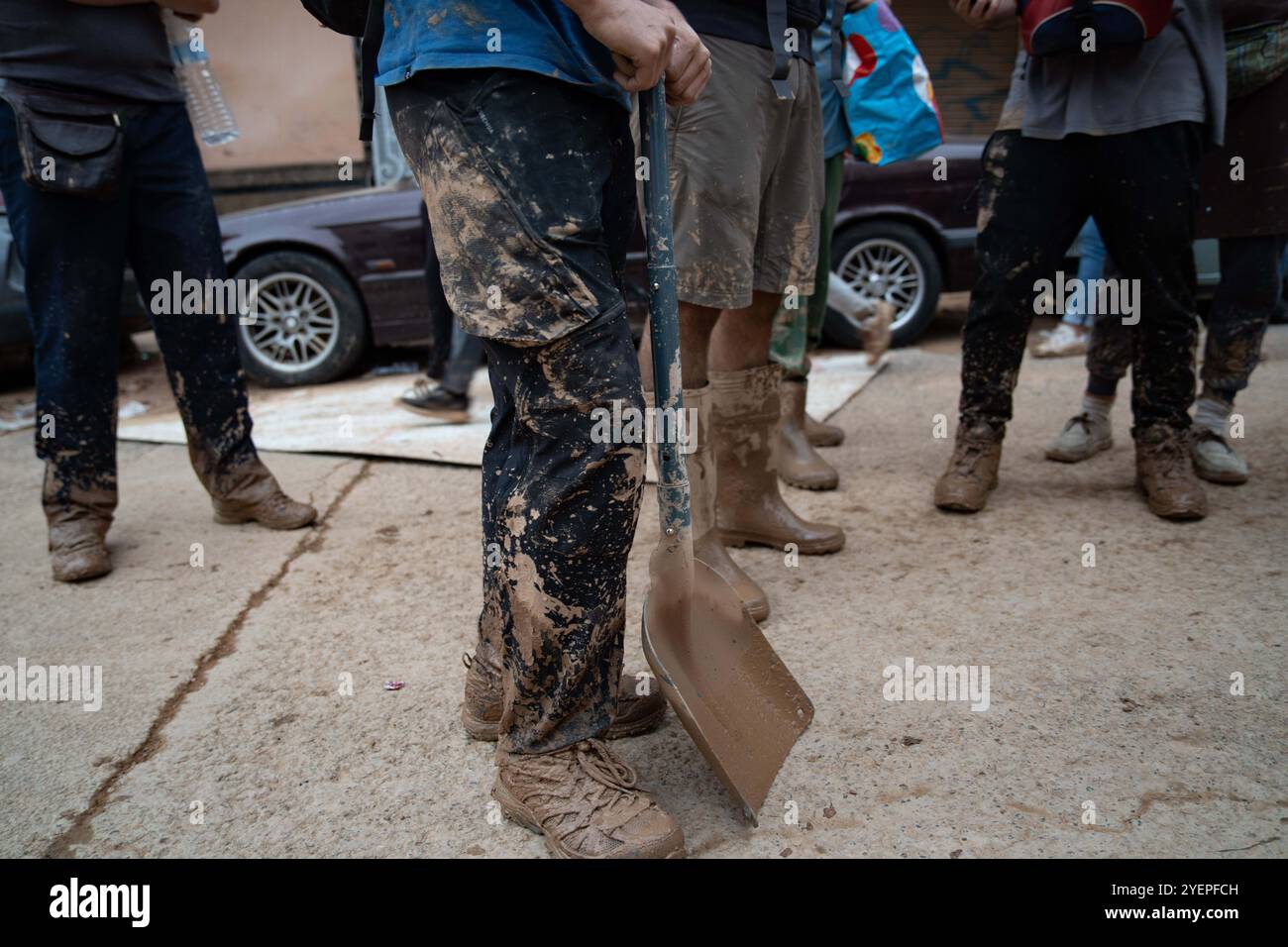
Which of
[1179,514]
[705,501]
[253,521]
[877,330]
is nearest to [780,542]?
[705,501]

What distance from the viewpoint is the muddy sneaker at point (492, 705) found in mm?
1851

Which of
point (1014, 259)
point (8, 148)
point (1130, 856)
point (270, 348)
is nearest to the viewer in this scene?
point (1130, 856)

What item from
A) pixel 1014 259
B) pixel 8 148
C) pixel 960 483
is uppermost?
pixel 8 148

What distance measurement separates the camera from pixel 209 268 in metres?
3.03

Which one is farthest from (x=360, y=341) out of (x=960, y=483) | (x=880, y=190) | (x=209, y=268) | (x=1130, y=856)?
(x=1130, y=856)

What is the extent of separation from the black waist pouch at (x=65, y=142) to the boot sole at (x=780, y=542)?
6.44ft

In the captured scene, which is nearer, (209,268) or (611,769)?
(611,769)

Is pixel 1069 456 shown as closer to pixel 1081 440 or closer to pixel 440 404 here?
pixel 1081 440

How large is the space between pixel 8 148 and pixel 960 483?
2.90 m

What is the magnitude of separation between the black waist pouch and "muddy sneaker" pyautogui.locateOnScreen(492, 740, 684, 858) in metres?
2.06

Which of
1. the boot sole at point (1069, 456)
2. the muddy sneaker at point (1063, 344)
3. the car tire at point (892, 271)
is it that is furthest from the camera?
the car tire at point (892, 271)

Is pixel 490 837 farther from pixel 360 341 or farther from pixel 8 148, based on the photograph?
pixel 360 341

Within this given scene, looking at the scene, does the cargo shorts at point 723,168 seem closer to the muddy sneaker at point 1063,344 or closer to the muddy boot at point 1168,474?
the muddy boot at point 1168,474

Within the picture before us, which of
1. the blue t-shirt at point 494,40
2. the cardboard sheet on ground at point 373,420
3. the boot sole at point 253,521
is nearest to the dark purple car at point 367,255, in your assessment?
the cardboard sheet on ground at point 373,420
